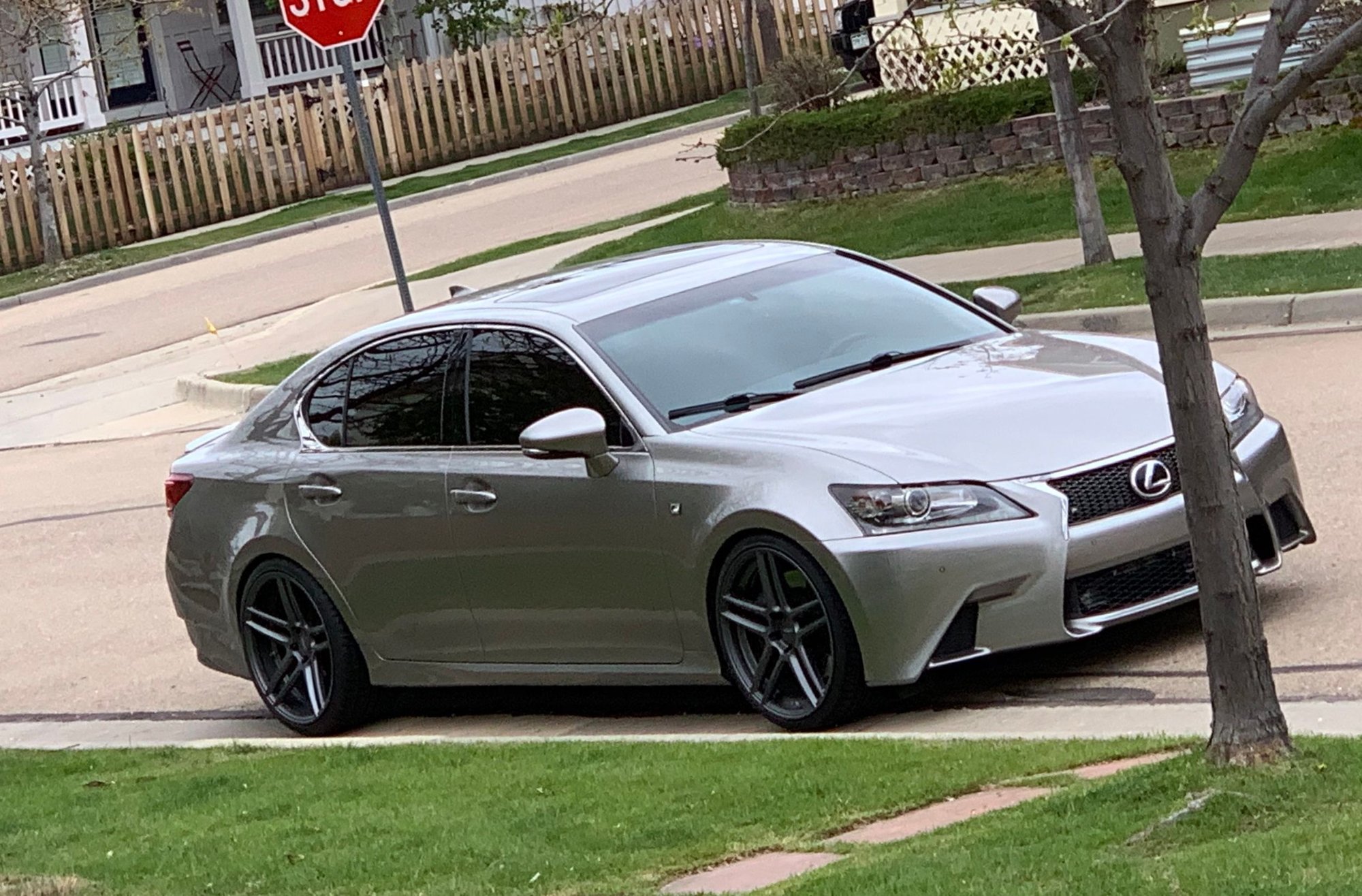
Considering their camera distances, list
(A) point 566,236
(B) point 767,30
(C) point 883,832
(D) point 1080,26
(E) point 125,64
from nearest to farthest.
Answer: (D) point 1080,26
(C) point 883,832
(A) point 566,236
(B) point 767,30
(E) point 125,64

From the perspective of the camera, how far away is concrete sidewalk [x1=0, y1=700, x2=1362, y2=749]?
6.65m

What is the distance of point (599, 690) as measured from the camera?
9109 millimetres

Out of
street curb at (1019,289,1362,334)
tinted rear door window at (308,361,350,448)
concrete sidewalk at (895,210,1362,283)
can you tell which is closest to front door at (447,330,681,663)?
tinted rear door window at (308,361,350,448)

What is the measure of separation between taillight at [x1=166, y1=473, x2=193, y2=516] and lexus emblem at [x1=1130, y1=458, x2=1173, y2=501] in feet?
13.2

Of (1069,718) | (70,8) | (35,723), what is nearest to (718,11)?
(70,8)

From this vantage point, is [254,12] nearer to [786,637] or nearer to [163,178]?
[163,178]

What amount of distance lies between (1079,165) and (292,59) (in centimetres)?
3414

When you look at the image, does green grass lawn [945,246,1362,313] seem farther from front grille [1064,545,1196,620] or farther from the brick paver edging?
the brick paver edging

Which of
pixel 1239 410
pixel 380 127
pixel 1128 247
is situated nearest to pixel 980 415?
pixel 1239 410

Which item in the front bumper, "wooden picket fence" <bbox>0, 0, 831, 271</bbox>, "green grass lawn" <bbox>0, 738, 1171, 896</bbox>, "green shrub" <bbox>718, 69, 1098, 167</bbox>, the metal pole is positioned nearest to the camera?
"green grass lawn" <bbox>0, 738, 1171, 896</bbox>

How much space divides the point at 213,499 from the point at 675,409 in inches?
90.9

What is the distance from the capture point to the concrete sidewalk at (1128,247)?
50.9 feet

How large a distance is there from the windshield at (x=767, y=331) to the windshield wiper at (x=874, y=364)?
0.08ft

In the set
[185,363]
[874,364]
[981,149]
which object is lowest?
[185,363]
